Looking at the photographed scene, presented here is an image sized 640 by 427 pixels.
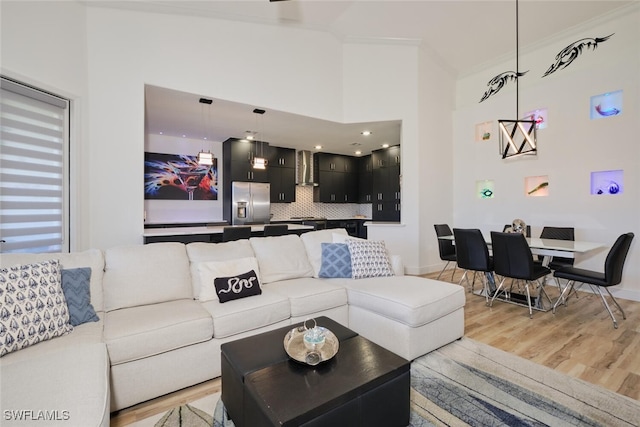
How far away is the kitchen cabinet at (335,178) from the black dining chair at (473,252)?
474cm

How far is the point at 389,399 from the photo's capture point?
144cm

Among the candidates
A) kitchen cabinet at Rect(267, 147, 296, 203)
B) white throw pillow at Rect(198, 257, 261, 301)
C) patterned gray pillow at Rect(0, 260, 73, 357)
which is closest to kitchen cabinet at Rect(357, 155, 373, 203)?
kitchen cabinet at Rect(267, 147, 296, 203)

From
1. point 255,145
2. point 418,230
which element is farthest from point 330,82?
point 418,230

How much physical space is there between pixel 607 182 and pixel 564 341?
110 inches

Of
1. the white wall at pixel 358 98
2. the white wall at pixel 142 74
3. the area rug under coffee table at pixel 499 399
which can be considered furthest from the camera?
the white wall at pixel 142 74

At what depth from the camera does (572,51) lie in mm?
4434

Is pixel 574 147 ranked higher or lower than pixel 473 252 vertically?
higher

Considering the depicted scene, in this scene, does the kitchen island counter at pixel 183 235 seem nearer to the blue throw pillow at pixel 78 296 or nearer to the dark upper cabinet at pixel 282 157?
the blue throw pillow at pixel 78 296

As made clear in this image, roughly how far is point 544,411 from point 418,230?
3.51 metres

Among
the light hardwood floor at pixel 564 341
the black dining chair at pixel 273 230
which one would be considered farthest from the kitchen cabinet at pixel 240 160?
the light hardwood floor at pixel 564 341

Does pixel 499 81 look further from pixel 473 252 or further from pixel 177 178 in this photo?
pixel 177 178

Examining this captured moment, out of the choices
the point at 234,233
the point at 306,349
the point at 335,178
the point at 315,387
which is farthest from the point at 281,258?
the point at 335,178

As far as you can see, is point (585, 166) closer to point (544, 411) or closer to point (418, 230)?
point (418, 230)

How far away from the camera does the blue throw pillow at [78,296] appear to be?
1.88m
